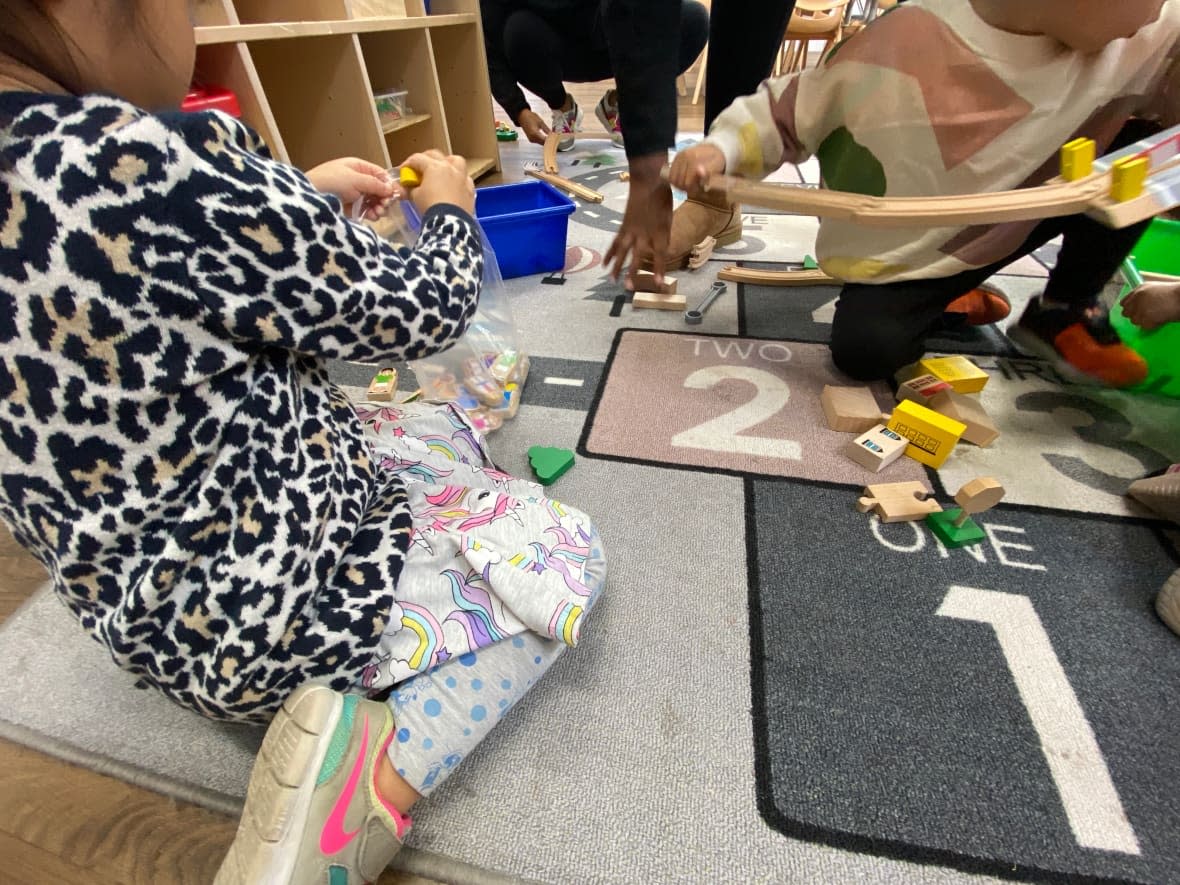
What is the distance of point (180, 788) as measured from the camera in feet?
1.51

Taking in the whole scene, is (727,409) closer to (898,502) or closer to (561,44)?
(898,502)

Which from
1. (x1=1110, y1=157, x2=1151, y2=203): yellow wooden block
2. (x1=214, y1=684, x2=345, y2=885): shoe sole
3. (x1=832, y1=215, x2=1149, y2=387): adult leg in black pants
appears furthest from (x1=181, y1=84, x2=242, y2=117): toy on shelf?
(x1=1110, y1=157, x2=1151, y2=203): yellow wooden block

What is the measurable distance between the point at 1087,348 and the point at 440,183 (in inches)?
35.6

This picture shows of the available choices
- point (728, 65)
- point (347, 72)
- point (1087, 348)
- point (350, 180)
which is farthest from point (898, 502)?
point (347, 72)

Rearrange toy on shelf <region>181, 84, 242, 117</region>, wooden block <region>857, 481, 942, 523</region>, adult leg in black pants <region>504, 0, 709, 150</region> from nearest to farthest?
wooden block <region>857, 481, 942, 523</region>
toy on shelf <region>181, 84, 242, 117</region>
adult leg in black pants <region>504, 0, 709, 150</region>

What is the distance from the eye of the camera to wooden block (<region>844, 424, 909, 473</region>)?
0.70 meters

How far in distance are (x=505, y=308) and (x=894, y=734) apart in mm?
704

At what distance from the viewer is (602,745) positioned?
471 mm

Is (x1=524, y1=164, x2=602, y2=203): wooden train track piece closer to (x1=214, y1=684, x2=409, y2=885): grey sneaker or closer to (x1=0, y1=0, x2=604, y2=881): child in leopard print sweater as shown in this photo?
(x1=0, y1=0, x2=604, y2=881): child in leopard print sweater

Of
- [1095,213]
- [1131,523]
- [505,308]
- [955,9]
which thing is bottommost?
[1131,523]

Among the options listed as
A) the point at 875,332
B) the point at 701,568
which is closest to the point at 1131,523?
the point at 875,332

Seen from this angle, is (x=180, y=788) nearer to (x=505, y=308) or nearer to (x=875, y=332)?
(x=505, y=308)

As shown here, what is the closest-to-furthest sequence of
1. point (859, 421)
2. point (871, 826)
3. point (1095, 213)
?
point (871, 826)
point (1095, 213)
point (859, 421)

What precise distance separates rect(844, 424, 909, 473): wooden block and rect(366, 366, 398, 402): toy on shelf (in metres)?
0.64
